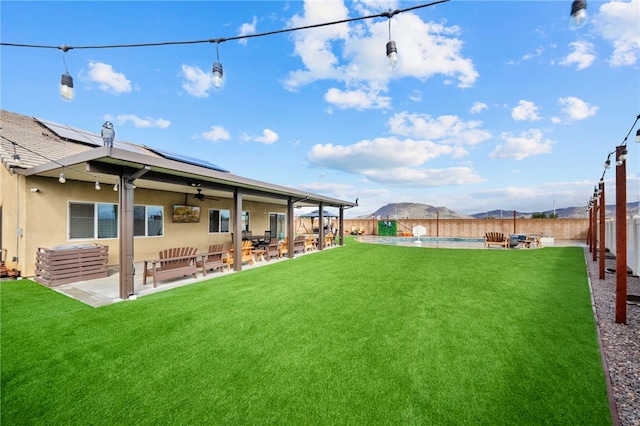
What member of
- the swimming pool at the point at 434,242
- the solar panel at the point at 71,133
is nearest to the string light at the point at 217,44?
the solar panel at the point at 71,133

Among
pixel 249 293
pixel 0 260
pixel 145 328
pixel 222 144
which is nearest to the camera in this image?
pixel 145 328

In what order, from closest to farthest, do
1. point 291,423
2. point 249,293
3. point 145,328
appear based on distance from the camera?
point 291,423
point 145,328
point 249,293

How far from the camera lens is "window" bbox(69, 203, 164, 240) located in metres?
8.09

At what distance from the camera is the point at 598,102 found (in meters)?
7.46

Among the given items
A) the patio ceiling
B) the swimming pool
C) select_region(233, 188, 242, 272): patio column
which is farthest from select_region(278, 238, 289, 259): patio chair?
the swimming pool

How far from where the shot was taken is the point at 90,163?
527cm

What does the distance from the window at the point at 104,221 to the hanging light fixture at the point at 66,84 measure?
5432 mm

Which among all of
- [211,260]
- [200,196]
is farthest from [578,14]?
[200,196]

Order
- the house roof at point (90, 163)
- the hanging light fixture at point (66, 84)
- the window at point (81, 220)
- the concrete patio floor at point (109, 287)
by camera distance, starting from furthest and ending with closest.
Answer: the window at point (81, 220) < the concrete patio floor at point (109, 287) < the house roof at point (90, 163) < the hanging light fixture at point (66, 84)

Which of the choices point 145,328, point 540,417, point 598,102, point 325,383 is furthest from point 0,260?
point 598,102

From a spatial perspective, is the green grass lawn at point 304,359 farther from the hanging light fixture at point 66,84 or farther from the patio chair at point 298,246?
the patio chair at point 298,246

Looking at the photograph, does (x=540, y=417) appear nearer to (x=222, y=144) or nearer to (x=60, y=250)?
(x=60, y=250)

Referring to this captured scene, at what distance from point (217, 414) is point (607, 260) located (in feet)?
50.5

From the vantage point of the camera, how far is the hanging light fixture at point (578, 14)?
227 cm
